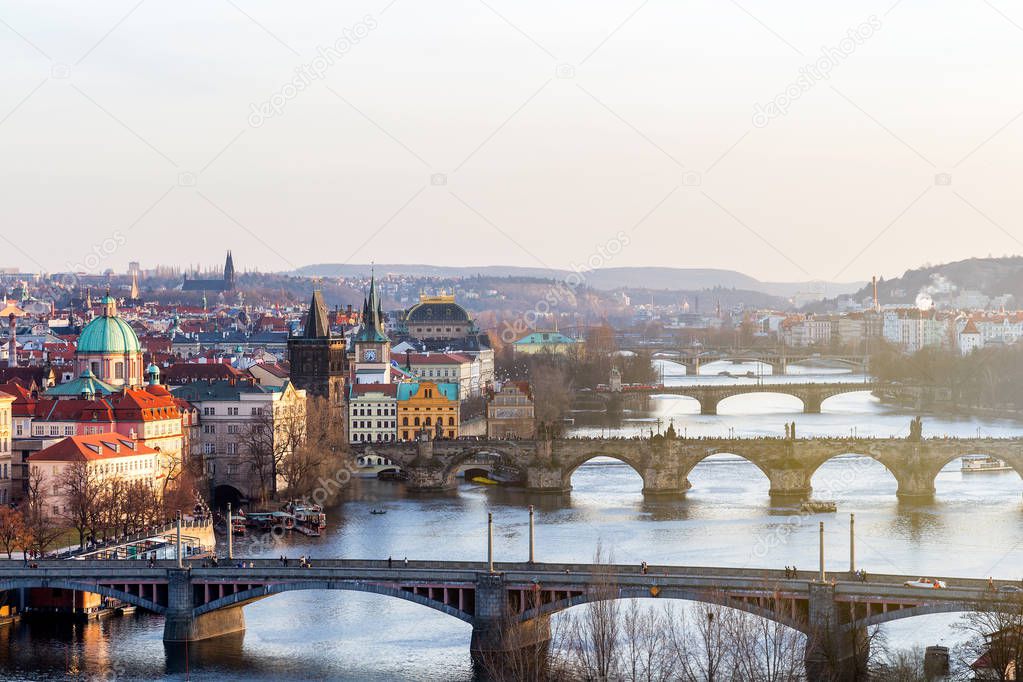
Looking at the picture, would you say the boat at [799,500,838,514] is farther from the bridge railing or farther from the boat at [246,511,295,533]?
the bridge railing

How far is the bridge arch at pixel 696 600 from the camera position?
A: 26.2 meters

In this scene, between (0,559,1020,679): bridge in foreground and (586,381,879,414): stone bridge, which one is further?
(586,381,879,414): stone bridge

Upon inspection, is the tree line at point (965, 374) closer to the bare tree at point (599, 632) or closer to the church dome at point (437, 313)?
the church dome at point (437, 313)

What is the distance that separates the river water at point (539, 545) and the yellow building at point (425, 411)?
14.3ft

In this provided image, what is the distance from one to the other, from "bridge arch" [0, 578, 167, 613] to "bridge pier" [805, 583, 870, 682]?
874 centimetres

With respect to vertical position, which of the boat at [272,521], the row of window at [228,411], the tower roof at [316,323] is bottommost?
the boat at [272,521]

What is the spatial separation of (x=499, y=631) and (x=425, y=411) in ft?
93.8

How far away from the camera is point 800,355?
333 ft

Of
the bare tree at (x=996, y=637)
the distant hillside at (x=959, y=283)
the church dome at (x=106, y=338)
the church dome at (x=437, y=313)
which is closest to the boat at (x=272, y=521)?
the church dome at (x=106, y=338)

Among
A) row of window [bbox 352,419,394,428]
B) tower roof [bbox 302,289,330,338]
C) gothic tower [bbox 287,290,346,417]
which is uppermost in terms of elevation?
tower roof [bbox 302,289,330,338]

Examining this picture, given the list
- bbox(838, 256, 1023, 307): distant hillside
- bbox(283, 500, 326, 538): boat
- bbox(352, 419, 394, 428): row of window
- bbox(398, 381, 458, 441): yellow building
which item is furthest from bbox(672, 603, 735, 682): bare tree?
bbox(838, 256, 1023, 307): distant hillside

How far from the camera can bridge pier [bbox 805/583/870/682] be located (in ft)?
82.8

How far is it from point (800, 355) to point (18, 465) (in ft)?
210

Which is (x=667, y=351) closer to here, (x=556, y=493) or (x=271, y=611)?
(x=556, y=493)
